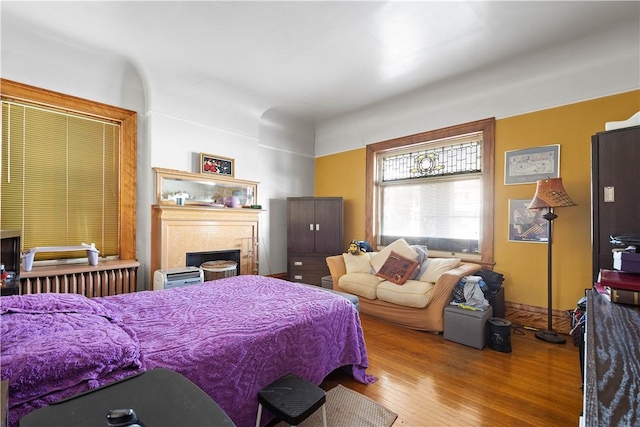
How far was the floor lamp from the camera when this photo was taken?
289cm

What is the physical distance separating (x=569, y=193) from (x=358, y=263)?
2586 millimetres

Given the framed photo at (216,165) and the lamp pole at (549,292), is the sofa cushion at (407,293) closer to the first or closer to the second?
the lamp pole at (549,292)

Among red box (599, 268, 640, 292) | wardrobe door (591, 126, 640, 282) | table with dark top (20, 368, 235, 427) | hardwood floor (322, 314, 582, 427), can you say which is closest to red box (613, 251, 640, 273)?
red box (599, 268, 640, 292)

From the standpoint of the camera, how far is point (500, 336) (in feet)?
9.00

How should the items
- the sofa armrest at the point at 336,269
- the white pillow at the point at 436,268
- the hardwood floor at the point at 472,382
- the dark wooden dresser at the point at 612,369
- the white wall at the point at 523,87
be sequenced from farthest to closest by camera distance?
1. the sofa armrest at the point at 336,269
2. the white pillow at the point at 436,268
3. the white wall at the point at 523,87
4. the hardwood floor at the point at 472,382
5. the dark wooden dresser at the point at 612,369

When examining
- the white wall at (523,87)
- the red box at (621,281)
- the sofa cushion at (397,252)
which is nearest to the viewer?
the red box at (621,281)

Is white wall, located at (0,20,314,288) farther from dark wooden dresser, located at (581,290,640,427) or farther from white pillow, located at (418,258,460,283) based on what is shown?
dark wooden dresser, located at (581,290,640,427)

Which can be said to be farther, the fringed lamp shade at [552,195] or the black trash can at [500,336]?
the fringed lamp shade at [552,195]

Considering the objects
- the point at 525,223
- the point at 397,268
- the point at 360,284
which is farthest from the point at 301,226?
the point at 525,223

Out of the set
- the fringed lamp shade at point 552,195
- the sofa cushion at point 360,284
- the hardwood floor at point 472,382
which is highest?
the fringed lamp shade at point 552,195

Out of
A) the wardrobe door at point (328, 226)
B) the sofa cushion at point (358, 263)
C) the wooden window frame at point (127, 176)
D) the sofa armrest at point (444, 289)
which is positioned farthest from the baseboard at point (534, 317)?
the wooden window frame at point (127, 176)

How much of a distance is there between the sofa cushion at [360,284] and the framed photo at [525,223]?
1.74 meters

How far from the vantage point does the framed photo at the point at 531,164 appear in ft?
10.7

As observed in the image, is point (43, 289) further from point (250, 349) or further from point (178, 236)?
point (250, 349)
